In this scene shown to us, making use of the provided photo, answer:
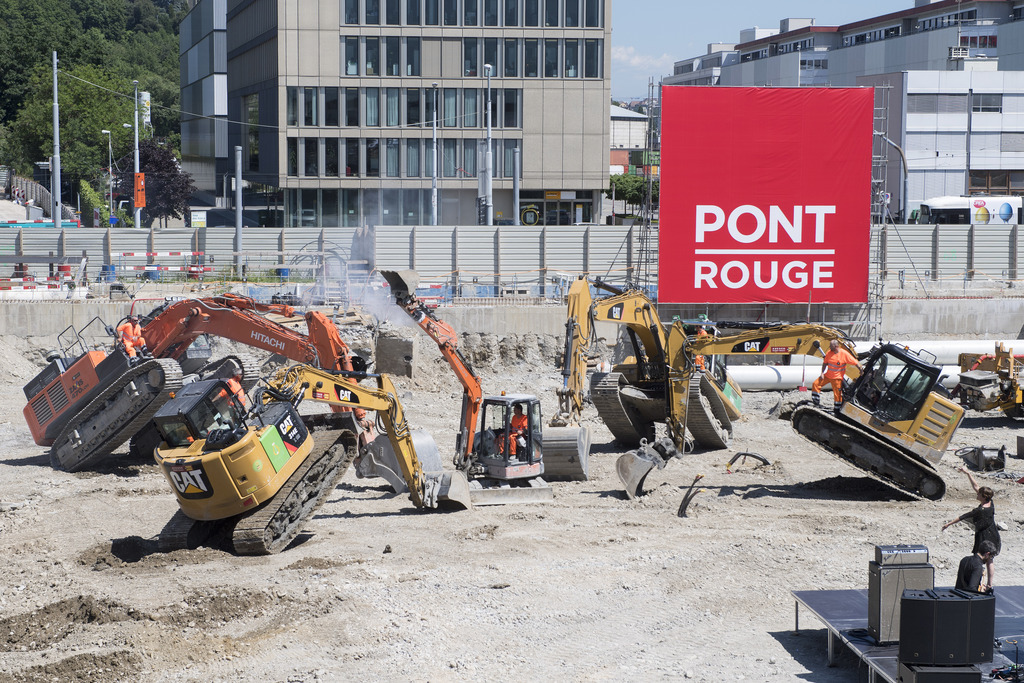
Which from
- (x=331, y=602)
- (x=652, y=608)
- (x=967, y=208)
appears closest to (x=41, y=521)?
(x=331, y=602)

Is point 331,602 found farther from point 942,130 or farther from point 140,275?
point 942,130

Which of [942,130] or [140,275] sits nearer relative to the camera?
[140,275]

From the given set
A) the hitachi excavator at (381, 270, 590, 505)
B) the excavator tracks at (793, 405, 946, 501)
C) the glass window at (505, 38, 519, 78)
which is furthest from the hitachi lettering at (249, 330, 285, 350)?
the glass window at (505, 38, 519, 78)

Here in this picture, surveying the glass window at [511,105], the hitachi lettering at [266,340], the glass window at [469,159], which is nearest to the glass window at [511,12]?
the glass window at [511,105]

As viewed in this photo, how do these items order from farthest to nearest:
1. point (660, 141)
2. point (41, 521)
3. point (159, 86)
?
point (159, 86) < point (660, 141) < point (41, 521)

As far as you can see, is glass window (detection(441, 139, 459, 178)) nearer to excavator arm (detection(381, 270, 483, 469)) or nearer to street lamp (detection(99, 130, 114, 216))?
street lamp (detection(99, 130, 114, 216))

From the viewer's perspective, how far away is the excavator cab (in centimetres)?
1852

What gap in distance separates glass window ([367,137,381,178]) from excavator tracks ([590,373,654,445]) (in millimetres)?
38650

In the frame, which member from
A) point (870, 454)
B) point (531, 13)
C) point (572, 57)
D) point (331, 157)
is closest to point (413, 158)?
point (331, 157)

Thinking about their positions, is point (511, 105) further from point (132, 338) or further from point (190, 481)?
point (190, 481)

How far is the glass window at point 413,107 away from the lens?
58938mm

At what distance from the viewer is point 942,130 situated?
243 feet

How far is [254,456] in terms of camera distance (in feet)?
47.3

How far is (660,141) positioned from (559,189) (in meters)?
29.5
